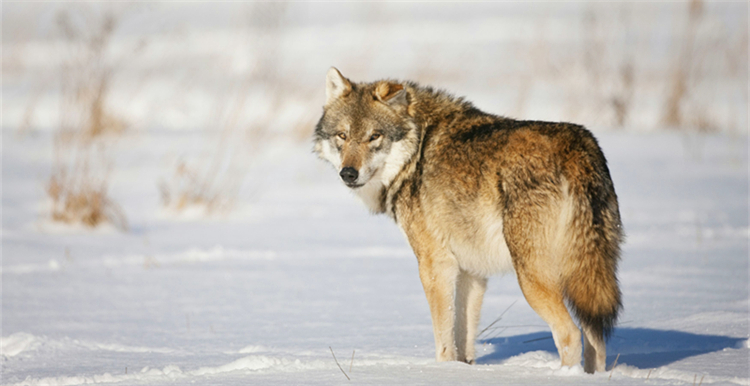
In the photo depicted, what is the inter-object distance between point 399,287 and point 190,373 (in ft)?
8.18

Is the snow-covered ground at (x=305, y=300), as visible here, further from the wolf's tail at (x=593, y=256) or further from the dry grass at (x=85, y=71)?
the dry grass at (x=85, y=71)

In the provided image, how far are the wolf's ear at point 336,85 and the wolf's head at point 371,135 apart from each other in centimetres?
8

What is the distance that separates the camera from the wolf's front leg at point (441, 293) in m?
3.42

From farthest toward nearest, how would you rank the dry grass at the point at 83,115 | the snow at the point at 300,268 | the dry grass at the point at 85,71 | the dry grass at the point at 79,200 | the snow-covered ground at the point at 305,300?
the dry grass at the point at 79,200, the dry grass at the point at 83,115, the dry grass at the point at 85,71, the snow at the point at 300,268, the snow-covered ground at the point at 305,300

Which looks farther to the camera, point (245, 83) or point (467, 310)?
point (245, 83)

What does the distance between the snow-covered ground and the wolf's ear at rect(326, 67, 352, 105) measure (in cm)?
145

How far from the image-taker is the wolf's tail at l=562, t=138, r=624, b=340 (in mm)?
2920

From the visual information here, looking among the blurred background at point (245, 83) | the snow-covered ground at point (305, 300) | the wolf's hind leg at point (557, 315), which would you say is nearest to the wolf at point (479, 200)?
the wolf's hind leg at point (557, 315)

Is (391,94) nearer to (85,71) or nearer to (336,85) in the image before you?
(336,85)

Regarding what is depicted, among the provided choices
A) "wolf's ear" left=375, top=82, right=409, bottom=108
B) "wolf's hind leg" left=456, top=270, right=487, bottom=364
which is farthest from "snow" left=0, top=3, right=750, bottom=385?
"wolf's ear" left=375, top=82, right=409, bottom=108

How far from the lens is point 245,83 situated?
8602 millimetres

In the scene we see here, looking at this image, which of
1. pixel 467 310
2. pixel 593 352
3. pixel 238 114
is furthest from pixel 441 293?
pixel 238 114

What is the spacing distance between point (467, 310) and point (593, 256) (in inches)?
38.3

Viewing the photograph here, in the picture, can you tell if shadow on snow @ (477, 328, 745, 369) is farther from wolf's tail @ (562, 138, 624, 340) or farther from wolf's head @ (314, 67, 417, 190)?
wolf's head @ (314, 67, 417, 190)
